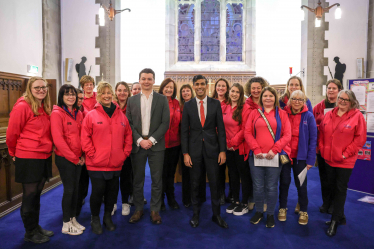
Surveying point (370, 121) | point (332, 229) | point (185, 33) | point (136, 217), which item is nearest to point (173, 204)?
point (136, 217)

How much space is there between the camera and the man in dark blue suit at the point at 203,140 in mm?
2436

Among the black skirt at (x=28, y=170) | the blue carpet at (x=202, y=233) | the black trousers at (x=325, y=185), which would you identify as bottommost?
the blue carpet at (x=202, y=233)

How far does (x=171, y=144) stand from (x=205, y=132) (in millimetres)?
660

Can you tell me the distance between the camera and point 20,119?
6.66 feet

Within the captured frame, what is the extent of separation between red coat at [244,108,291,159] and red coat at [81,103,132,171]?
1.34 meters

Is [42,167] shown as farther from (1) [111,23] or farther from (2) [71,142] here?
(1) [111,23]

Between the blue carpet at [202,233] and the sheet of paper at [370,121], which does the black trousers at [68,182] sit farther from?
the sheet of paper at [370,121]

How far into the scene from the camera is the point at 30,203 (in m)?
2.13

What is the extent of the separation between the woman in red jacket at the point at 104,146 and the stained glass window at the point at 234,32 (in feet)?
20.5

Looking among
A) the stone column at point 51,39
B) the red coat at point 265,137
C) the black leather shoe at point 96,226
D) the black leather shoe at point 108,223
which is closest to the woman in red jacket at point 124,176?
the black leather shoe at point 108,223

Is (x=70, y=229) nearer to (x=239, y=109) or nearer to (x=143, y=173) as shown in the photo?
(x=143, y=173)

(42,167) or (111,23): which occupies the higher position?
(111,23)

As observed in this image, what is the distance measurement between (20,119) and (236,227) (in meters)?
2.35

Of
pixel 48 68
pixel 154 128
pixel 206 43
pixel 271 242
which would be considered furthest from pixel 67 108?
pixel 206 43
